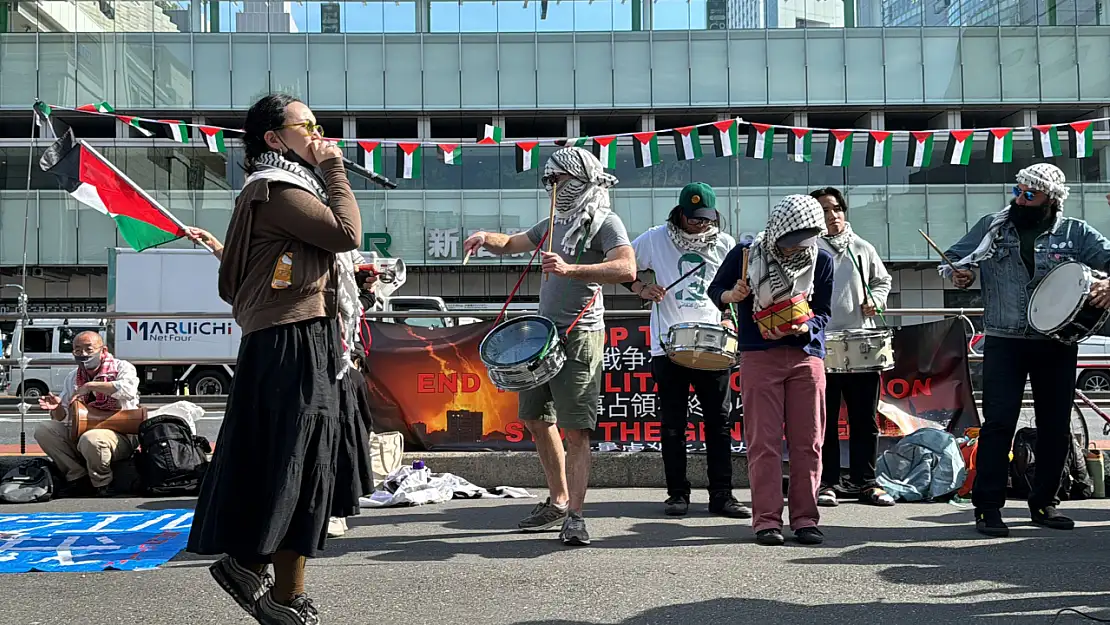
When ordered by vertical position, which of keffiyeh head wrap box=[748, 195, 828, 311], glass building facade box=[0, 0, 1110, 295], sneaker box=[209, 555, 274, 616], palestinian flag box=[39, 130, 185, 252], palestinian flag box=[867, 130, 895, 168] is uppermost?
glass building facade box=[0, 0, 1110, 295]

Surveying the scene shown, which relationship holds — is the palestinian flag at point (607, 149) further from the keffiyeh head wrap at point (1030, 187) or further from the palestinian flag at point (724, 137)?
the keffiyeh head wrap at point (1030, 187)

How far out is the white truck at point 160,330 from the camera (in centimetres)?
2234

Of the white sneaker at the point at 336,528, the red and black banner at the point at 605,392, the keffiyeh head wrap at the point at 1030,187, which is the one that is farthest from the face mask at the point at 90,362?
the keffiyeh head wrap at the point at 1030,187

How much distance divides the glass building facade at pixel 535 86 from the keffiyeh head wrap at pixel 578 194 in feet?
82.9

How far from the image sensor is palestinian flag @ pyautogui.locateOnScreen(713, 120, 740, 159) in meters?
14.3

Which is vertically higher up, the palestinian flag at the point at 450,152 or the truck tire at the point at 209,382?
the palestinian flag at the point at 450,152

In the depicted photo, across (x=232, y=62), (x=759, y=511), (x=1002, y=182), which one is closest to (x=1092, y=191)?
(x=1002, y=182)

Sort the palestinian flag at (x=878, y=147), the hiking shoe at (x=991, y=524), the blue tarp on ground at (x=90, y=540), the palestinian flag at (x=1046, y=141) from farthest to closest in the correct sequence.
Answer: the palestinian flag at (x=878, y=147) < the palestinian flag at (x=1046, y=141) < the hiking shoe at (x=991, y=524) < the blue tarp on ground at (x=90, y=540)

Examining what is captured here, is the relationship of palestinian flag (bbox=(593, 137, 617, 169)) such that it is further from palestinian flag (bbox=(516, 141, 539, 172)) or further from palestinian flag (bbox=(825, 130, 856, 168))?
palestinian flag (bbox=(825, 130, 856, 168))

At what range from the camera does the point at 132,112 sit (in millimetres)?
32188

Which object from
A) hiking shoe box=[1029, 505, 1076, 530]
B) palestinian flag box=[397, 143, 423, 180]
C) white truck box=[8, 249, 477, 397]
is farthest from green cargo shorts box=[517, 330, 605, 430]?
white truck box=[8, 249, 477, 397]

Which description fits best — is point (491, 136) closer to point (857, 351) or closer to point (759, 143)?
point (759, 143)

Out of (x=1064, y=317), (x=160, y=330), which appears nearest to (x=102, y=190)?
(x=1064, y=317)

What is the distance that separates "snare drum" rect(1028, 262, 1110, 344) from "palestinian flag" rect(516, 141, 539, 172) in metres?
9.49
